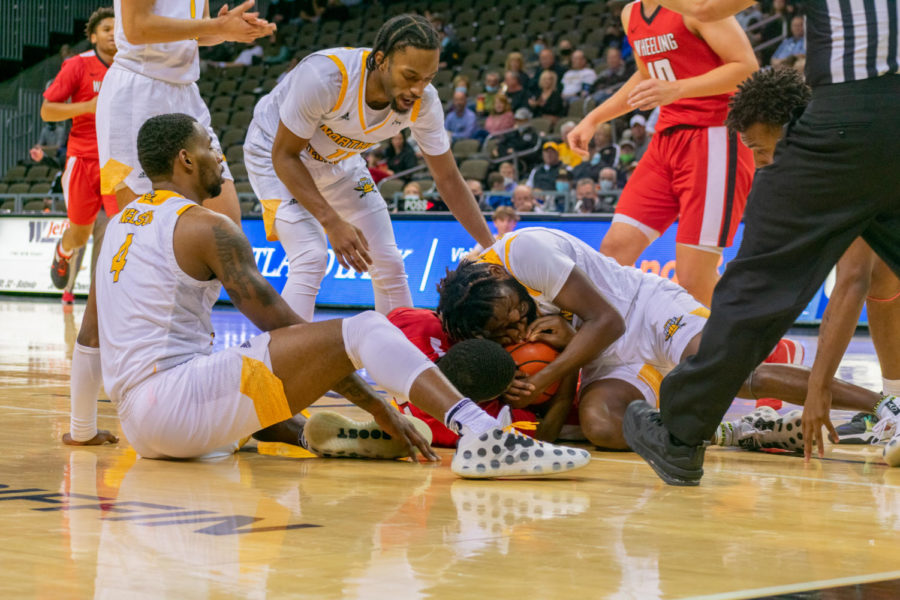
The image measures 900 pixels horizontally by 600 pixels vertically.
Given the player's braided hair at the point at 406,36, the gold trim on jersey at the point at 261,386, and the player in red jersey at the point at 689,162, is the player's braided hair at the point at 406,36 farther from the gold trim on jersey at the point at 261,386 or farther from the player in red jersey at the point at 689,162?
the gold trim on jersey at the point at 261,386

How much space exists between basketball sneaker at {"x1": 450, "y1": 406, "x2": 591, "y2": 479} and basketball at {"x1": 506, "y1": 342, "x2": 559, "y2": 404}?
0.89m

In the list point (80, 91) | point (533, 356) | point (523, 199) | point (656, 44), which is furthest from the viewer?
point (523, 199)

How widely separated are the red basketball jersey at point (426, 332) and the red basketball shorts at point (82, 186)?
4.42 m

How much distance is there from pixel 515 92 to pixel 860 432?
11.7m

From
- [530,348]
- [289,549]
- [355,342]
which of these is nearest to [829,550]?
[289,549]

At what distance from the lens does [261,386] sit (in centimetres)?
372

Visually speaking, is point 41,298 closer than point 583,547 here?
No

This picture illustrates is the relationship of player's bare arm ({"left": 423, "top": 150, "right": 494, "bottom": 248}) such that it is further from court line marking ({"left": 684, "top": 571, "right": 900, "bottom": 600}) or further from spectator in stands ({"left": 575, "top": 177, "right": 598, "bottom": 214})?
spectator in stands ({"left": 575, "top": 177, "right": 598, "bottom": 214})

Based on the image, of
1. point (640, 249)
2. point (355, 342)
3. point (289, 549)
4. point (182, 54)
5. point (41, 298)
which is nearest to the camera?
point (289, 549)

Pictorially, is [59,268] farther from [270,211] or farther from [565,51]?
[270,211]

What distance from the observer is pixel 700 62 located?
5.89m

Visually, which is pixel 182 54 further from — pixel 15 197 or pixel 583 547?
pixel 15 197

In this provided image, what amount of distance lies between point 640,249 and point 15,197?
1372 cm

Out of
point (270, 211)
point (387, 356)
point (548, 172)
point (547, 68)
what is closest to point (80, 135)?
point (270, 211)
